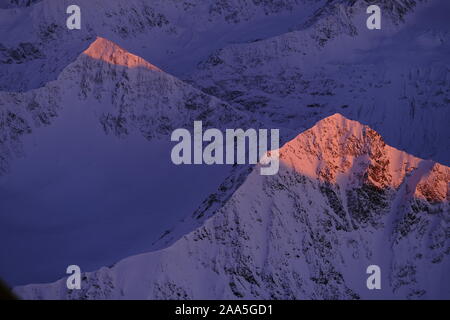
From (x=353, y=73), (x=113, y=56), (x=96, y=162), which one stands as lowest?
(x=96, y=162)

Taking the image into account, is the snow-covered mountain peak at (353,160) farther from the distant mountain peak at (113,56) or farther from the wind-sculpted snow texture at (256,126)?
the distant mountain peak at (113,56)

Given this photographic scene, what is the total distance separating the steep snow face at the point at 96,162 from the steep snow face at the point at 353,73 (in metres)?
20.9

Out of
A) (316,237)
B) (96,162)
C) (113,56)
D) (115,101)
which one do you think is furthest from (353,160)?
(113,56)

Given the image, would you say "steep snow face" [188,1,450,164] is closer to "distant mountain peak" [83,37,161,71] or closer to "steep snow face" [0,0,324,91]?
"steep snow face" [0,0,324,91]

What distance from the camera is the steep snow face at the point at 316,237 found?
95000 millimetres

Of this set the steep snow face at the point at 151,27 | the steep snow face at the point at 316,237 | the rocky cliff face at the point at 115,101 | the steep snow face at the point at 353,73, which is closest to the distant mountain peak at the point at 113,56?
the rocky cliff face at the point at 115,101

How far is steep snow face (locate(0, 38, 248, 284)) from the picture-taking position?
110 meters

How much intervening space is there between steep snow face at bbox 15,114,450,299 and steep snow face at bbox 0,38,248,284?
20.6 ft

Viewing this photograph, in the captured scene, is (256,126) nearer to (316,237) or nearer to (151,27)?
(316,237)

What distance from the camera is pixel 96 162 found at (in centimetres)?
12812

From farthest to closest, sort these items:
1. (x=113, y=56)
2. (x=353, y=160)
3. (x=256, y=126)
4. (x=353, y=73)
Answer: (x=353, y=73) < (x=113, y=56) < (x=256, y=126) < (x=353, y=160)

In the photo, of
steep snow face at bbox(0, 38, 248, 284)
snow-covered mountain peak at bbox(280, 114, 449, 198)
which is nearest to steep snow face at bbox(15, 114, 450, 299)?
snow-covered mountain peak at bbox(280, 114, 449, 198)

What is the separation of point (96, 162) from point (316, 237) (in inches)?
1106
